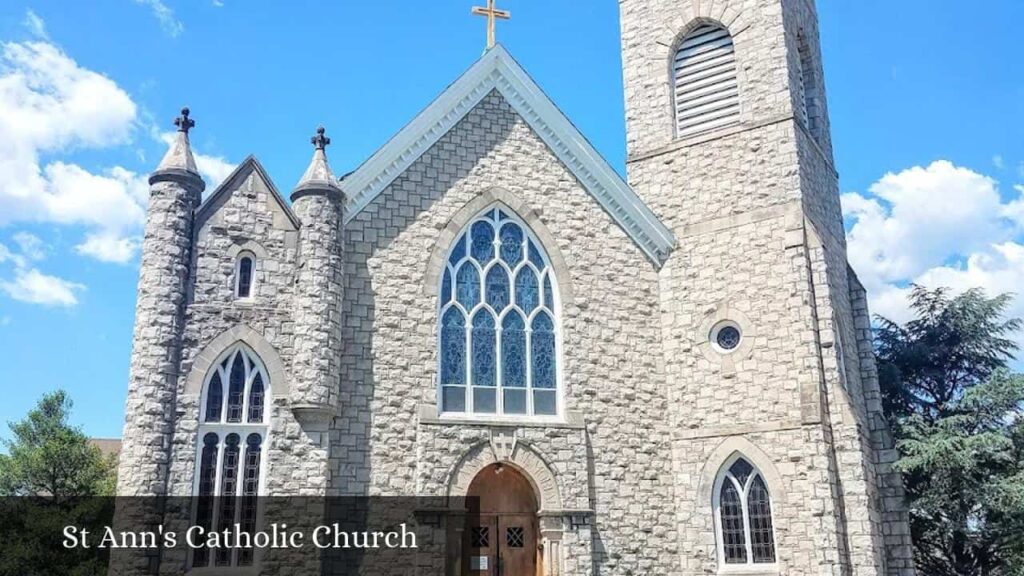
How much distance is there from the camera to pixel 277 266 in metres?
13.4

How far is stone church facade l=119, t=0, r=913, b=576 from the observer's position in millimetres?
12766

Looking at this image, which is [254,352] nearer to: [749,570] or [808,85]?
[749,570]

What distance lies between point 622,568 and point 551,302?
4543 mm

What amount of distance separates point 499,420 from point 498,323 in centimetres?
167

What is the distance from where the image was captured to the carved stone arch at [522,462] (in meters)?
13.8

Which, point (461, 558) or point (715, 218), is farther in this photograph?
point (715, 218)

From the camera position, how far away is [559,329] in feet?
49.7

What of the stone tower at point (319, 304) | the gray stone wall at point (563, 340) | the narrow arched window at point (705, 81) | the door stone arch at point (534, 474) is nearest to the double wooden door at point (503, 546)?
the door stone arch at point (534, 474)

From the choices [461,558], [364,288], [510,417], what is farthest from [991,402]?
[364,288]

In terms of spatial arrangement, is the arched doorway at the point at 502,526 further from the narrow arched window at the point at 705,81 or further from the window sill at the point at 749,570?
the narrow arched window at the point at 705,81

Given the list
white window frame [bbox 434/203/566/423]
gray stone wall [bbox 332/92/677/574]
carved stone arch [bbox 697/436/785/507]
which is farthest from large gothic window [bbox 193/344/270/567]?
carved stone arch [bbox 697/436/785/507]

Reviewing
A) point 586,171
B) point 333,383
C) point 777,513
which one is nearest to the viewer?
point 333,383

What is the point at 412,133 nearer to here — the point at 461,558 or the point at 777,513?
the point at 461,558

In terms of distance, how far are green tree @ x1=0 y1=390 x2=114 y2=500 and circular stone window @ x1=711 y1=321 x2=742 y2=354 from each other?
59.2 ft
